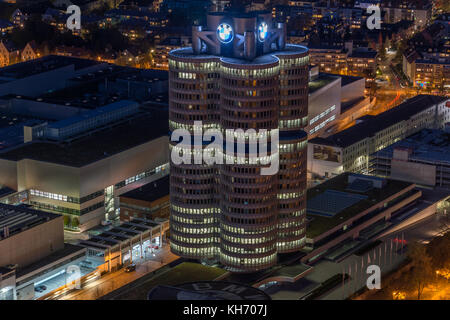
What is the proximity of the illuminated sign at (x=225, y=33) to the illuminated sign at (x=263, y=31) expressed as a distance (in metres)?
4.10

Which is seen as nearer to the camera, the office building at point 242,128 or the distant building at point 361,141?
the office building at point 242,128

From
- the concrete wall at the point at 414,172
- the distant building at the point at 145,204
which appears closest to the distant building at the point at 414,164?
the concrete wall at the point at 414,172

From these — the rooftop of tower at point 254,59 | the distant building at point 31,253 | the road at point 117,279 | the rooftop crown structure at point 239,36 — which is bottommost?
the road at point 117,279

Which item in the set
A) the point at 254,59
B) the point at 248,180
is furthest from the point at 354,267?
the point at 254,59

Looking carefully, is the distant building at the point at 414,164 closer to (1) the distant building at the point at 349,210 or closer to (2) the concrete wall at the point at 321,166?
(2) the concrete wall at the point at 321,166

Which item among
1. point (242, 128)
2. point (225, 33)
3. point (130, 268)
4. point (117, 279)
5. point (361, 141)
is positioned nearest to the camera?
point (242, 128)

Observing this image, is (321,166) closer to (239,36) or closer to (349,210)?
(349,210)

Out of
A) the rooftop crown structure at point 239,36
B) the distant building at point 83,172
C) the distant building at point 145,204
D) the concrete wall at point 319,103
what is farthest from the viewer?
the concrete wall at point 319,103

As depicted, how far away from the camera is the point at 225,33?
13512 centimetres

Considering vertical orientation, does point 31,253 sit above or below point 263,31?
below

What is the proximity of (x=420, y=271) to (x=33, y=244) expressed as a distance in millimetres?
48118

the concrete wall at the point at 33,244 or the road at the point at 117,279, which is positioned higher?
the concrete wall at the point at 33,244

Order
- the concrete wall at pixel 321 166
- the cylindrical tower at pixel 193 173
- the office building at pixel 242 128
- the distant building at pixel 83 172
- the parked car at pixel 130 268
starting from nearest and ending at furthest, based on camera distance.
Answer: the office building at pixel 242 128, the cylindrical tower at pixel 193 173, the parked car at pixel 130 268, the distant building at pixel 83 172, the concrete wall at pixel 321 166

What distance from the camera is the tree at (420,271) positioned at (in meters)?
134
